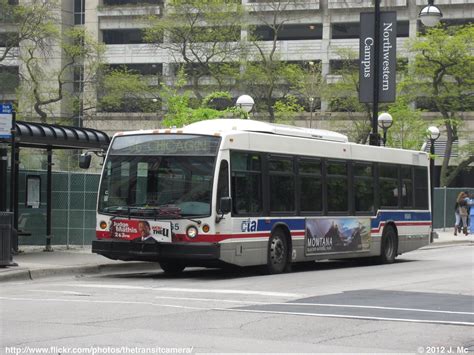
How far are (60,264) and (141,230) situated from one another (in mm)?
2818

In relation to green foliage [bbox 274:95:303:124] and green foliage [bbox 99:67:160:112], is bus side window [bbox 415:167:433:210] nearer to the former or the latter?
green foliage [bbox 274:95:303:124]

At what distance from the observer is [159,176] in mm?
18531

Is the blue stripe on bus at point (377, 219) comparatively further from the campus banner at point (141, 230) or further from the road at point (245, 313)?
the campus banner at point (141, 230)

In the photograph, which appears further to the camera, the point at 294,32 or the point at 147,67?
the point at 294,32

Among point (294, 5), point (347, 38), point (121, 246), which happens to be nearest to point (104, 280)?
point (121, 246)

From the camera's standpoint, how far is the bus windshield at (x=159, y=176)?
1812cm

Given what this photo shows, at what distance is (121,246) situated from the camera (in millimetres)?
18516

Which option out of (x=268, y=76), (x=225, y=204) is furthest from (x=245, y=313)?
(x=268, y=76)

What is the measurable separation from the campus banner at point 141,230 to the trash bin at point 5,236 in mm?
2030

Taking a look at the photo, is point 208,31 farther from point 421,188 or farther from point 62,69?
point 421,188

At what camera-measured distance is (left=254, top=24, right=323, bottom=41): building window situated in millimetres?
74188

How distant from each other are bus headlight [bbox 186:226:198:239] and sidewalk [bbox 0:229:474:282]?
3.04 metres

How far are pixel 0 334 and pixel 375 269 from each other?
13.4 m

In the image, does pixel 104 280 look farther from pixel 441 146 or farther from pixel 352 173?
pixel 441 146
